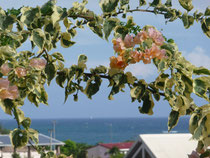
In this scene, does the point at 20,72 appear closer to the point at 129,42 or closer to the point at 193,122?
the point at 129,42

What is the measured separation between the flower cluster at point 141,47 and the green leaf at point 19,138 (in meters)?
0.41

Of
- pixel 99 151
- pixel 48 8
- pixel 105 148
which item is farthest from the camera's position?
pixel 99 151

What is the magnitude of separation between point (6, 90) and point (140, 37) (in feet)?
1.30

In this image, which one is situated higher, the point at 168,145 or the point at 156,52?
the point at 156,52

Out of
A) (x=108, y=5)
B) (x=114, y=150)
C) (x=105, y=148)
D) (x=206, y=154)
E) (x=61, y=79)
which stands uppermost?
(x=108, y=5)

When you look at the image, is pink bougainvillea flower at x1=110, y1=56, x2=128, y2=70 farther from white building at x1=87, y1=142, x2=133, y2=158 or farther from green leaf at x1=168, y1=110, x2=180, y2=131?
white building at x1=87, y1=142, x2=133, y2=158

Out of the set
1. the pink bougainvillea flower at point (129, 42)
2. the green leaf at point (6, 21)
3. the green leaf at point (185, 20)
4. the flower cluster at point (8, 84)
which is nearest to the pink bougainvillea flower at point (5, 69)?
the flower cluster at point (8, 84)

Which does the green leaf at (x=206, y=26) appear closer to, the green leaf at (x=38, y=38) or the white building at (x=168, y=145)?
the green leaf at (x=38, y=38)

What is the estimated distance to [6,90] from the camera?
986 millimetres

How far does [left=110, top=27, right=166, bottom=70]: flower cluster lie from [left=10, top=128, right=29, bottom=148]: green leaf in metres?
0.41

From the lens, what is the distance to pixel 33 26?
44.0 inches

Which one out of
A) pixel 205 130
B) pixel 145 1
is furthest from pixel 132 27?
pixel 205 130

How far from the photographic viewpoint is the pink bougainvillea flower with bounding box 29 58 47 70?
1099 mm

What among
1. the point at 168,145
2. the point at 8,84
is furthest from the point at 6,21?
the point at 168,145
